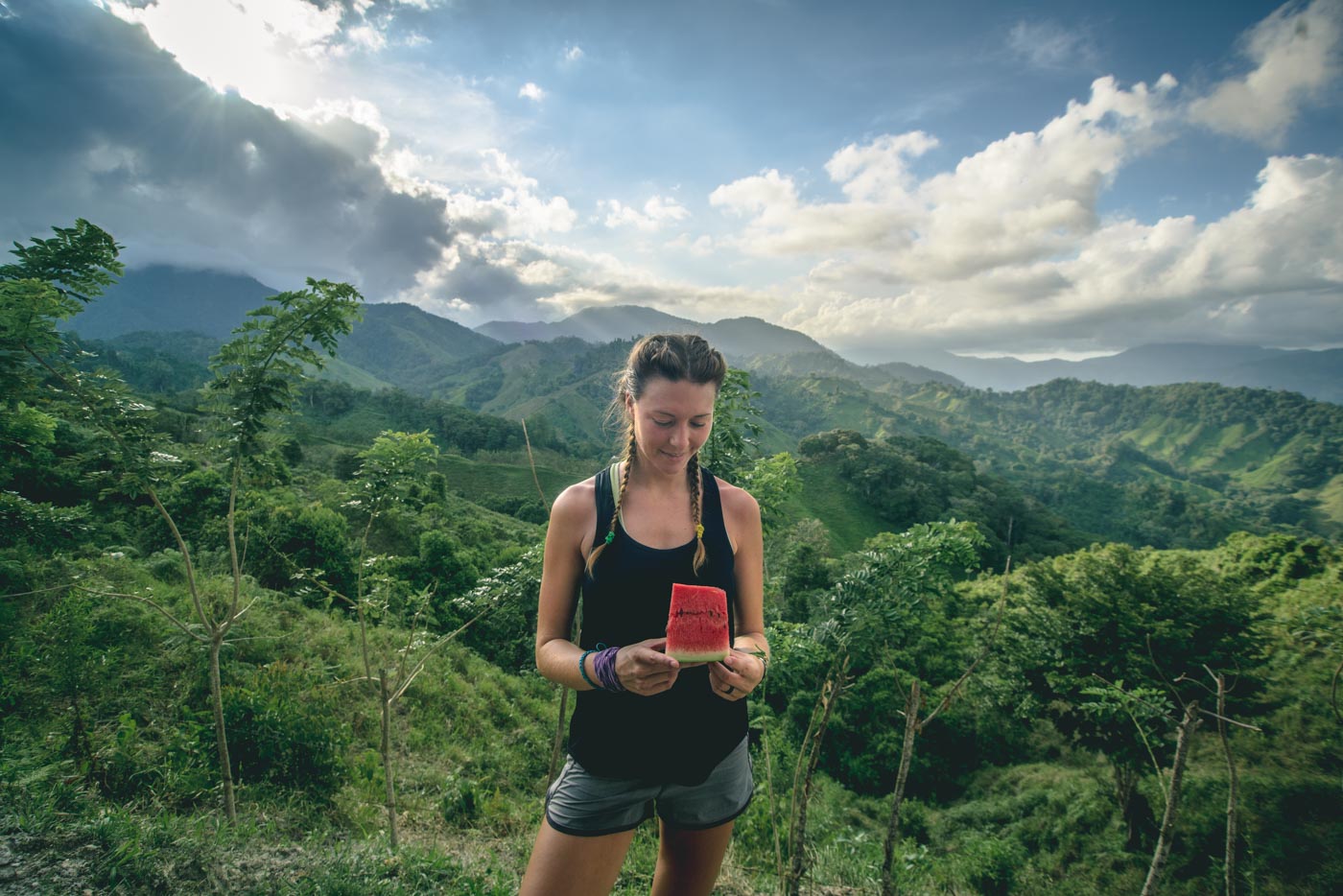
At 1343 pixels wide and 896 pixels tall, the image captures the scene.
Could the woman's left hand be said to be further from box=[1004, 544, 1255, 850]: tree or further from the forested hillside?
box=[1004, 544, 1255, 850]: tree

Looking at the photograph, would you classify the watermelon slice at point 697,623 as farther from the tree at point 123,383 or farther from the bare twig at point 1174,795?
the tree at point 123,383

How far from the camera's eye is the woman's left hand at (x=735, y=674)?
6.42 feet

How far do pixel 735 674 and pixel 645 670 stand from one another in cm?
38

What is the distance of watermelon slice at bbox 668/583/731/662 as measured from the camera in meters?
1.90

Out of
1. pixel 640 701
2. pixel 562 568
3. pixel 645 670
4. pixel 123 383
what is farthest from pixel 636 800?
pixel 123 383

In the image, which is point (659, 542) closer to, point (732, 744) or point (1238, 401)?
point (732, 744)

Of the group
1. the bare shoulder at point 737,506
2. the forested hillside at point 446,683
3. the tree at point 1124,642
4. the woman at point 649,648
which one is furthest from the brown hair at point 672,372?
the tree at point 1124,642

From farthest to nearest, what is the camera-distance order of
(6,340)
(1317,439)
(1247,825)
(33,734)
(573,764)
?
1. (1317,439)
2. (1247,825)
3. (33,734)
4. (6,340)
5. (573,764)

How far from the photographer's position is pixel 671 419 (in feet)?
7.32

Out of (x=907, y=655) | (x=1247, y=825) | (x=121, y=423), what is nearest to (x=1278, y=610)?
(x=1247, y=825)

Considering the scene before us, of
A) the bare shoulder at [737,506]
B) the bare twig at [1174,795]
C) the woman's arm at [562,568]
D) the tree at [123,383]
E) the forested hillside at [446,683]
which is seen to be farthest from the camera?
the forested hillside at [446,683]

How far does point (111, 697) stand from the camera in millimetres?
6418

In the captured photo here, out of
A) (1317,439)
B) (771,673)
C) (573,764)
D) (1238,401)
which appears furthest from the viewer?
(1238,401)

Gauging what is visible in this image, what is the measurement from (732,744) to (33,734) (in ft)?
24.0
